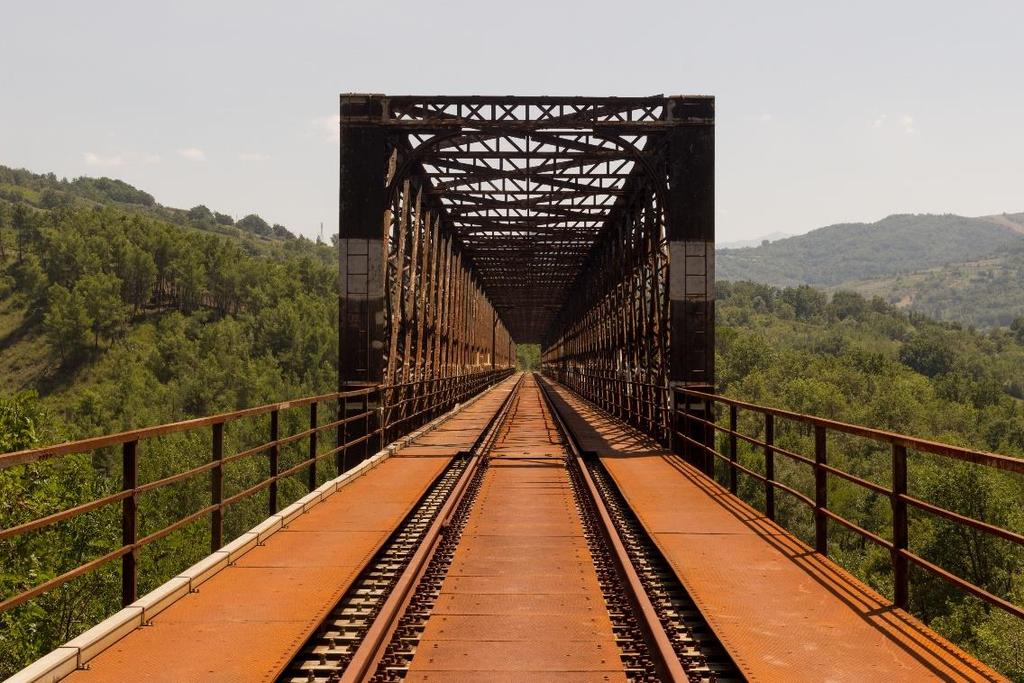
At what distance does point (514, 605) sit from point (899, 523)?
2706 millimetres

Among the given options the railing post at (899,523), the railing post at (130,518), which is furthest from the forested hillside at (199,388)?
the railing post at (899,523)

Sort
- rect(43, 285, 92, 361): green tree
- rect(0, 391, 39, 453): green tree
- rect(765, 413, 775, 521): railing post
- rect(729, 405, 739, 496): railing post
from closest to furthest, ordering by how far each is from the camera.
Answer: rect(765, 413, 775, 521): railing post < rect(729, 405, 739, 496): railing post < rect(0, 391, 39, 453): green tree < rect(43, 285, 92, 361): green tree

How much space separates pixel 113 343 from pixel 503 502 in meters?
141

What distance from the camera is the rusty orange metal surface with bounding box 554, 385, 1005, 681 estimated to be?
15.5 ft

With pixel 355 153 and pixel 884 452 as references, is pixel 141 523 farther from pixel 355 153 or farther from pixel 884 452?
pixel 884 452

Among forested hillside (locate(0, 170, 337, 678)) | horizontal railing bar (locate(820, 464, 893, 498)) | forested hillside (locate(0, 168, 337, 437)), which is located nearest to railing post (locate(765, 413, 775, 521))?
horizontal railing bar (locate(820, 464, 893, 498))

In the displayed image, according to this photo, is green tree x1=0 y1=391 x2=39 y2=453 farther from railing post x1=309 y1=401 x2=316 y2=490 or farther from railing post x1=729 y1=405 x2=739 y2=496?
railing post x1=729 y1=405 x2=739 y2=496

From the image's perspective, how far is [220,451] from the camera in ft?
24.3

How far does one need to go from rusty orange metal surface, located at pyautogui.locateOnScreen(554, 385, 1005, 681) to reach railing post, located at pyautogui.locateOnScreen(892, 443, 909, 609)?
0.13 m

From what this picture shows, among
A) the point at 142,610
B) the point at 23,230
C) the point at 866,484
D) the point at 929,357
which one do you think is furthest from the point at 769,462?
the point at 23,230

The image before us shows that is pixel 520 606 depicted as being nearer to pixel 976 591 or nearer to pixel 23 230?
pixel 976 591

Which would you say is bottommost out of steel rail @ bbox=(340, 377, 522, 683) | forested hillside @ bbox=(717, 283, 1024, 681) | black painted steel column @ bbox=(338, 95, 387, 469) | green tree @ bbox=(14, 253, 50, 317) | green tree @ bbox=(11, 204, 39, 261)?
forested hillside @ bbox=(717, 283, 1024, 681)

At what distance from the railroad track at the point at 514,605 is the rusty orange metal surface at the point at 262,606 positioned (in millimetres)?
156

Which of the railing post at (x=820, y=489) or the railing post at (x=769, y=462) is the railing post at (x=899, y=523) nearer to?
the railing post at (x=820, y=489)
